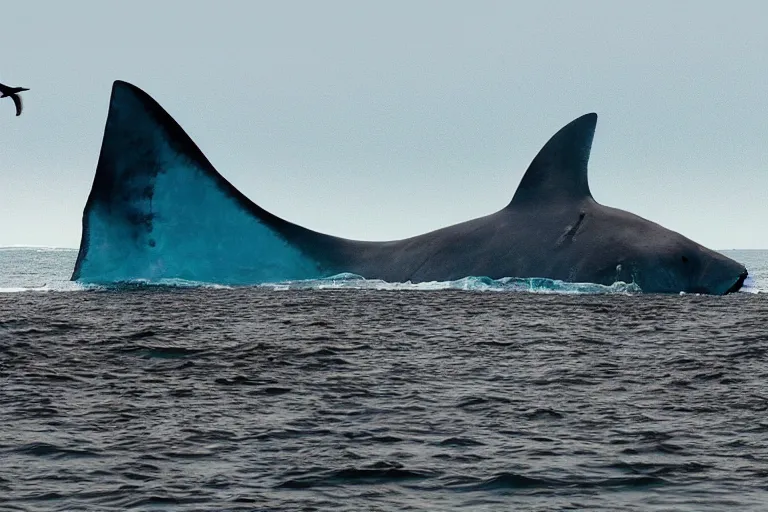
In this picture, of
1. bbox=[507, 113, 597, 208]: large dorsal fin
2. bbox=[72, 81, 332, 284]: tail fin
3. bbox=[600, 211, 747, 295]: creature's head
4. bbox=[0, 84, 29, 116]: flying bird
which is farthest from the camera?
bbox=[72, 81, 332, 284]: tail fin

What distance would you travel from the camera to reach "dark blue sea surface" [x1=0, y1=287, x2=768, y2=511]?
7.93 metres

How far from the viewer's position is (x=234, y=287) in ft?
119

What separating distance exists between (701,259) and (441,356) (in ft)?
62.1

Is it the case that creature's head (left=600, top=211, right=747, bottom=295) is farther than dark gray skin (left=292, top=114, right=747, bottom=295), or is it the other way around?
dark gray skin (left=292, top=114, right=747, bottom=295)

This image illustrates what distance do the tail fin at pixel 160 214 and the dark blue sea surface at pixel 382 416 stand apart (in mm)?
13689

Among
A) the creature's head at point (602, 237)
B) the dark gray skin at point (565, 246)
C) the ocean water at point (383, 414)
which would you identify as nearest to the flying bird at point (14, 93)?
the ocean water at point (383, 414)

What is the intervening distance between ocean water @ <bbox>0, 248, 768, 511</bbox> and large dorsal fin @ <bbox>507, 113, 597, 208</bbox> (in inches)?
490

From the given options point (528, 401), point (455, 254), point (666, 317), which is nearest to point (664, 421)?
point (528, 401)

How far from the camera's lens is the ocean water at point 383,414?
26.1ft

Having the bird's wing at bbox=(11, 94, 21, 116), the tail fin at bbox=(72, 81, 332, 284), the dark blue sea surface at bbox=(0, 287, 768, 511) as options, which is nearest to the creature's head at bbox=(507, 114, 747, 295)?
the tail fin at bbox=(72, 81, 332, 284)

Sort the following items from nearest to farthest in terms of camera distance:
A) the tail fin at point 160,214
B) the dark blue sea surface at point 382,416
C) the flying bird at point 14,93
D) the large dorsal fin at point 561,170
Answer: the dark blue sea surface at point 382,416, the flying bird at point 14,93, the large dorsal fin at point 561,170, the tail fin at point 160,214

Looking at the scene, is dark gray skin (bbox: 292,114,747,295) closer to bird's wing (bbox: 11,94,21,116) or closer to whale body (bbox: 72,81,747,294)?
whale body (bbox: 72,81,747,294)

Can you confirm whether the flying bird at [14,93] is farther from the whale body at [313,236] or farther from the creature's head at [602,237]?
the creature's head at [602,237]

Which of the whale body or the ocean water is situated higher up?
the whale body
